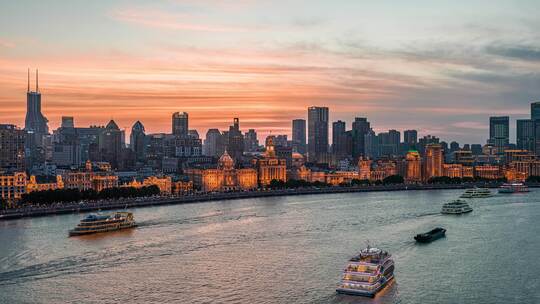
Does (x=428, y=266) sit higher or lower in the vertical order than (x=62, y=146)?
lower

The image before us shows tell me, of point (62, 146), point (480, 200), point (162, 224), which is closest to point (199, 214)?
point (162, 224)

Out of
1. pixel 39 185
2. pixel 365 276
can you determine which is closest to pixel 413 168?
pixel 39 185

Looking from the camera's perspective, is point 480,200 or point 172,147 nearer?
point 480,200

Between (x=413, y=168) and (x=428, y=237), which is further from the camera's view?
(x=413, y=168)

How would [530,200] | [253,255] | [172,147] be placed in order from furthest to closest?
[172,147] → [530,200] → [253,255]

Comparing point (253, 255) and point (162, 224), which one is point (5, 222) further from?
point (253, 255)

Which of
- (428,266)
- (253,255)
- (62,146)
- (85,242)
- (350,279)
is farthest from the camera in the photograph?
(62,146)

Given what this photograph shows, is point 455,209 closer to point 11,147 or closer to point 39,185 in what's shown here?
point 39,185
